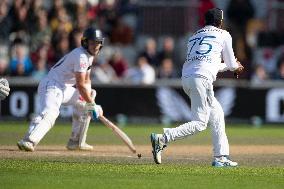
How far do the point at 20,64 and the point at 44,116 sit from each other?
10.1 metres

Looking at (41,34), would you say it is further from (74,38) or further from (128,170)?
(128,170)

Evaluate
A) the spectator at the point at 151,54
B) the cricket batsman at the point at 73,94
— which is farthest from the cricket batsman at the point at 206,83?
the spectator at the point at 151,54

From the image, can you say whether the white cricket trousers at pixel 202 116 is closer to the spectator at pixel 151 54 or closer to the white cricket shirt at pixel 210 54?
the white cricket shirt at pixel 210 54

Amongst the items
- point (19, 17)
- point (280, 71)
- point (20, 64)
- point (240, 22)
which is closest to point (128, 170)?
point (20, 64)

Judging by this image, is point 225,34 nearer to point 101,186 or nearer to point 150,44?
A: point 101,186

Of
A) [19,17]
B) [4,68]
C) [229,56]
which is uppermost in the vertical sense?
[19,17]

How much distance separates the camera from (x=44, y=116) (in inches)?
667

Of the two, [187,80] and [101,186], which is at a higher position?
[187,80]

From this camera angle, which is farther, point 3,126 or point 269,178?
point 3,126

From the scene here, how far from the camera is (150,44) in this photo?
28.0 metres

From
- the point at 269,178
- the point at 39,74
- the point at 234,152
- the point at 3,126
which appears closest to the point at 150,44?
the point at 39,74

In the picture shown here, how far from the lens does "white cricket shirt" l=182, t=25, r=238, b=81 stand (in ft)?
48.1

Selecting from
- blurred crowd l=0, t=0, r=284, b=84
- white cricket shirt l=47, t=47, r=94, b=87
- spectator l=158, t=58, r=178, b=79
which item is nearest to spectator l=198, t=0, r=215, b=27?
blurred crowd l=0, t=0, r=284, b=84

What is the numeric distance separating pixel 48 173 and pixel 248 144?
24.5ft
